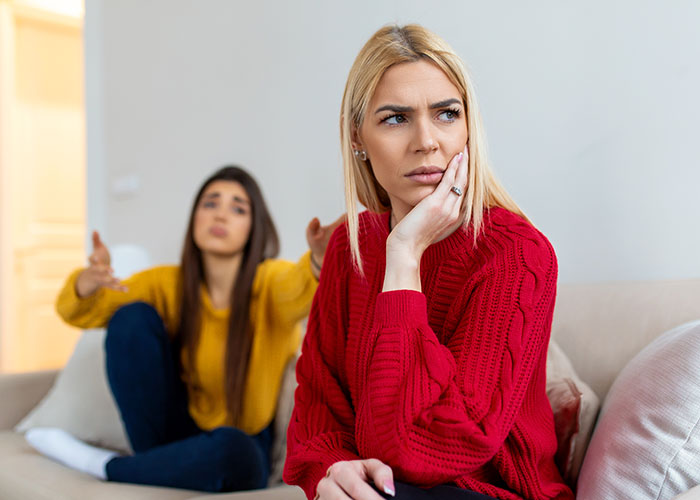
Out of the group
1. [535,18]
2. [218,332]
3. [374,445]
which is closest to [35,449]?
[218,332]

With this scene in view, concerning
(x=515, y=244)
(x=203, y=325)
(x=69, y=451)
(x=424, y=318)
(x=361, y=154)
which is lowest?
(x=69, y=451)

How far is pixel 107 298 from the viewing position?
6.57 ft

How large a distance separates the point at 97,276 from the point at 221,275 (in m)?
0.34

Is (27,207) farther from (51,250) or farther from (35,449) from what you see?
(35,449)

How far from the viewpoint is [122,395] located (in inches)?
70.9

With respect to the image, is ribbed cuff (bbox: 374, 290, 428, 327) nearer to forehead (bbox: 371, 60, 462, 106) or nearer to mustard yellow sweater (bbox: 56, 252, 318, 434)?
forehead (bbox: 371, 60, 462, 106)

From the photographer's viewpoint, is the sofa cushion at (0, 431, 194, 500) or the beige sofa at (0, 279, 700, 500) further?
the sofa cushion at (0, 431, 194, 500)

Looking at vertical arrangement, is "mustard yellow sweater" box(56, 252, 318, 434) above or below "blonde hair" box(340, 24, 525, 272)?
below

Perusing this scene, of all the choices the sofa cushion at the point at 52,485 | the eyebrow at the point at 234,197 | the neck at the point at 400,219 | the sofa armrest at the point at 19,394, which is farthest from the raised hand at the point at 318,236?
the sofa armrest at the point at 19,394

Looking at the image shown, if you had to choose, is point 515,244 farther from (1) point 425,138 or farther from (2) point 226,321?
(2) point 226,321

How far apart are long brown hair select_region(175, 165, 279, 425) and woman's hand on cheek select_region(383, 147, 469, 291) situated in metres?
0.94

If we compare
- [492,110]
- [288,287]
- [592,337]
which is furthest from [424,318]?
[492,110]

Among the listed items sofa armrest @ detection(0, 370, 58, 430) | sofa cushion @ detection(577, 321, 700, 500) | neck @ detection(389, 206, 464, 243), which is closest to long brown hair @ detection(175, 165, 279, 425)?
sofa armrest @ detection(0, 370, 58, 430)

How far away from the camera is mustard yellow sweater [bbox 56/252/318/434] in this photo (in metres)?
1.82
